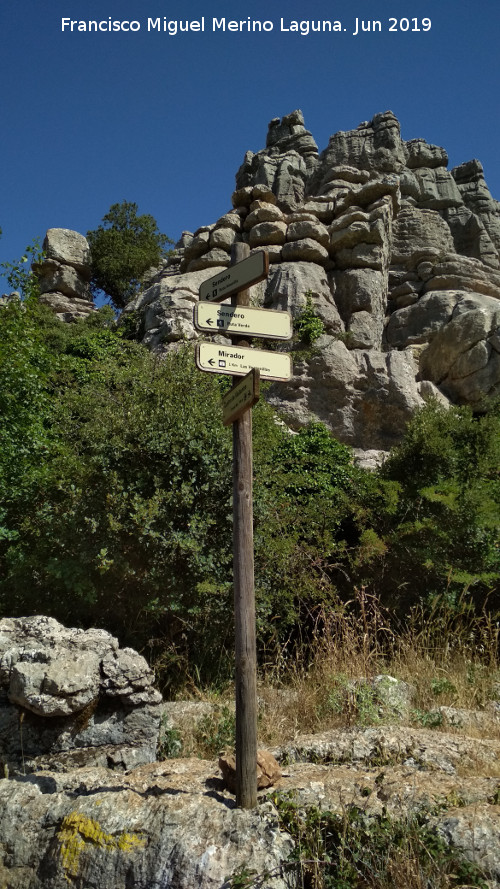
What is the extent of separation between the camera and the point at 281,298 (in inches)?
762

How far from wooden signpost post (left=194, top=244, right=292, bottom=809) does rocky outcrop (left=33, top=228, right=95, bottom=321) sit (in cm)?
2387

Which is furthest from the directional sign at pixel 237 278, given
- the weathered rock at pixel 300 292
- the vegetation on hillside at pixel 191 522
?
the weathered rock at pixel 300 292

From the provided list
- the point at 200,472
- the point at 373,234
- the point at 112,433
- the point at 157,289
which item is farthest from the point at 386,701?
the point at 373,234

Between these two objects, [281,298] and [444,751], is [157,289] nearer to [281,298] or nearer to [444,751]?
[281,298]

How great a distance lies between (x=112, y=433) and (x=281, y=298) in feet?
43.0

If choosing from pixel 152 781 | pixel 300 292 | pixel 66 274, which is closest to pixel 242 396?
pixel 152 781

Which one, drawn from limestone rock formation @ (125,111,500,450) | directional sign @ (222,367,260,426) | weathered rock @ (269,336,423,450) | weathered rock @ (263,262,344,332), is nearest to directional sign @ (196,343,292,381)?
directional sign @ (222,367,260,426)

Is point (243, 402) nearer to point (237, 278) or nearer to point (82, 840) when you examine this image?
point (237, 278)

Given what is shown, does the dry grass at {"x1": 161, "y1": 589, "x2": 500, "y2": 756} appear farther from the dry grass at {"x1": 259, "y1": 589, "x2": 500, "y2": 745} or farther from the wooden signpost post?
the wooden signpost post

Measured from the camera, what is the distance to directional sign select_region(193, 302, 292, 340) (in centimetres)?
406

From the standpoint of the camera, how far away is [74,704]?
438 centimetres

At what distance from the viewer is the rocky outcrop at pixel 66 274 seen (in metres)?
27.2

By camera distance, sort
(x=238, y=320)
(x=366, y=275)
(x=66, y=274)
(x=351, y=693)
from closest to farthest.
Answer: (x=238, y=320) < (x=351, y=693) < (x=366, y=275) < (x=66, y=274)

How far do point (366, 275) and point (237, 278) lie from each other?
60.1ft
